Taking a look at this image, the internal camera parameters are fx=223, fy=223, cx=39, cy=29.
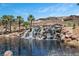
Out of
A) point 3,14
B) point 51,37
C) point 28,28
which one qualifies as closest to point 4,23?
point 3,14

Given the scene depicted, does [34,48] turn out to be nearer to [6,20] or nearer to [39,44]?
[39,44]

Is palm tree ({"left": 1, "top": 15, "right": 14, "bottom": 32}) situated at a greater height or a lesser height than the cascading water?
greater

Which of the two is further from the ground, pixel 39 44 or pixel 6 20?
pixel 6 20

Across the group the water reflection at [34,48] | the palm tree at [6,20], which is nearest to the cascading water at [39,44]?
the water reflection at [34,48]

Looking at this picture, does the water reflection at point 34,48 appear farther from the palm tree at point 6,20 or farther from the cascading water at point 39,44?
the palm tree at point 6,20

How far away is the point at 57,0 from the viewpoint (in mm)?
2078

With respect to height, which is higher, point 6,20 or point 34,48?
point 6,20

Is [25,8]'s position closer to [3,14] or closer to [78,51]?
[3,14]

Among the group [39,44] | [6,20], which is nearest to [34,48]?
[39,44]

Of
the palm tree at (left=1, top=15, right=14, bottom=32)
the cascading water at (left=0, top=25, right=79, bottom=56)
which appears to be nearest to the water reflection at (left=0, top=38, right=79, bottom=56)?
the cascading water at (left=0, top=25, right=79, bottom=56)

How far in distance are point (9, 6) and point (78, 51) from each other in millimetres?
762

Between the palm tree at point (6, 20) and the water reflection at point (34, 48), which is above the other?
the palm tree at point (6, 20)

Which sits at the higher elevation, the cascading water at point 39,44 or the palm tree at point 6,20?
the palm tree at point 6,20

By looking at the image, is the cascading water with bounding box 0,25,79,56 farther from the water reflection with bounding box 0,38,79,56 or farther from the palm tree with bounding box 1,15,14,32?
the palm tree with bounding box 1,15,14,32
